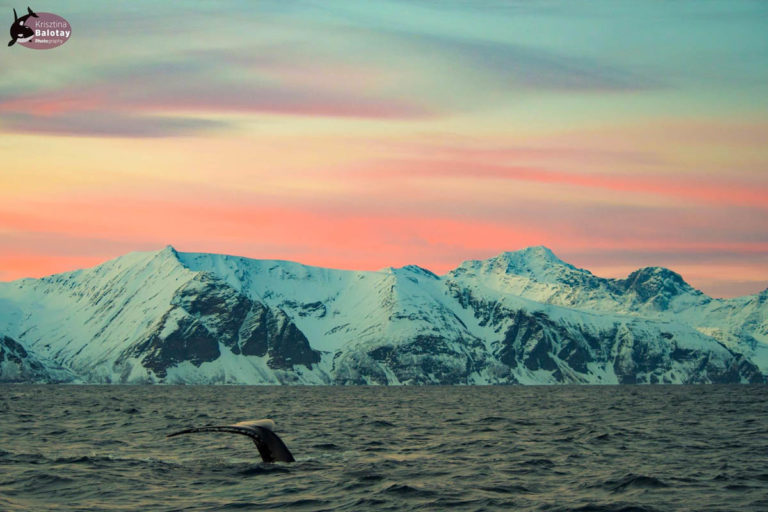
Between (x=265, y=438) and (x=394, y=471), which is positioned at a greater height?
(x=265, y=438)

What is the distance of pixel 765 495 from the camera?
3438 centimetres

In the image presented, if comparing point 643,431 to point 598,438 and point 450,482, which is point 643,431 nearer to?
point 598,438

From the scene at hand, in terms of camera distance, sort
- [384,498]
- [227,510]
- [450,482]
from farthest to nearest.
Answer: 1. [450,482]
2. [384,498]
3. [227,510]

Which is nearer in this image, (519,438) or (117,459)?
(117,459)

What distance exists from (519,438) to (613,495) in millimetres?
25634

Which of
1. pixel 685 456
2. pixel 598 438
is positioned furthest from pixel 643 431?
pixel 685 456

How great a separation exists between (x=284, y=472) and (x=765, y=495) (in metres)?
19.4

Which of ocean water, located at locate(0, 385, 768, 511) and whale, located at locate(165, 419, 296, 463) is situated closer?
ocean water, located at locate(0, 385, 768, 511)

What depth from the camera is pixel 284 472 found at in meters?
40.0

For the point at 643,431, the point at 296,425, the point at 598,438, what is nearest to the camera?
the point at 598,438

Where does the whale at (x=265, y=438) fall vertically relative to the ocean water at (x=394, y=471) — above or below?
above

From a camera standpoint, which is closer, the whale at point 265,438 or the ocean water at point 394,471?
the ocean water at point 394,471

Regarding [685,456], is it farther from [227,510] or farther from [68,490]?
[68,490]

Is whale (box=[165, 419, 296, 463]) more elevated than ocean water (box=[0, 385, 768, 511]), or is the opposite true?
whale (box=[165, 419, 296, 463])
